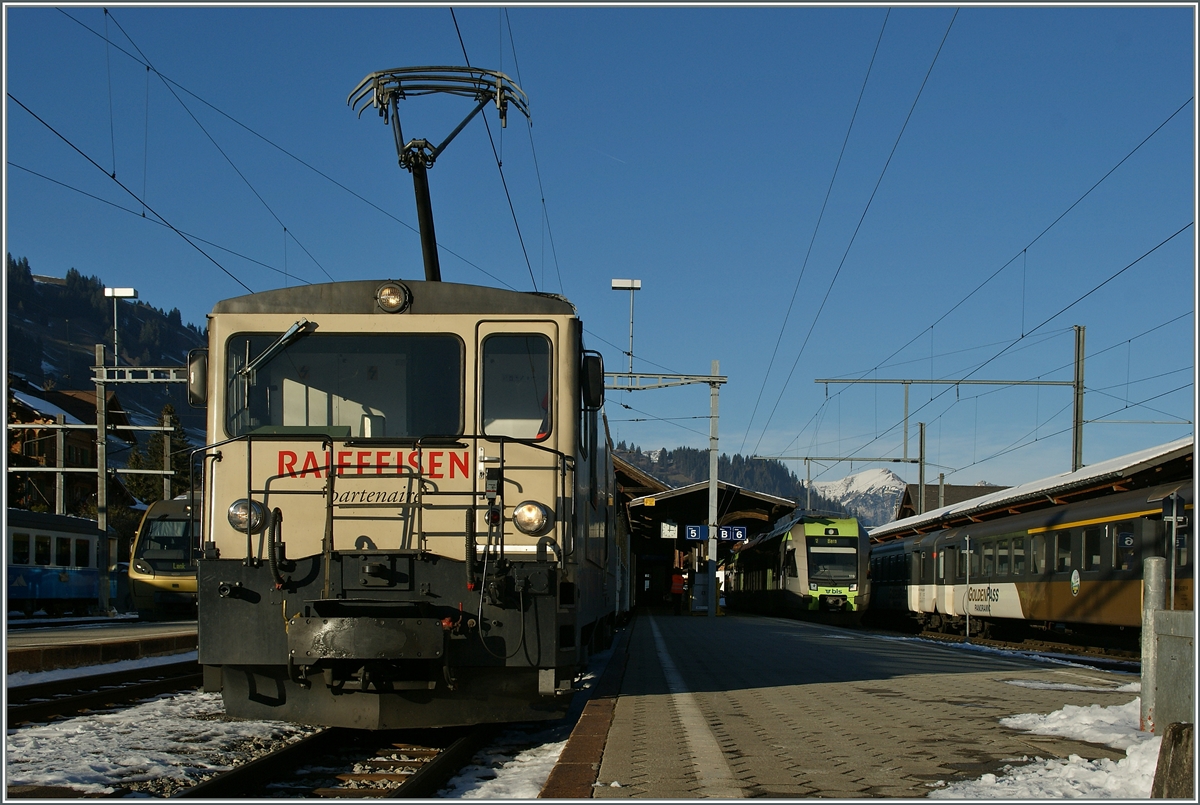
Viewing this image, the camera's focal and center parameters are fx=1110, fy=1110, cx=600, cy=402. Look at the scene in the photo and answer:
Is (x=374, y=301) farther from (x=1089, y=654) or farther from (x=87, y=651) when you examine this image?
(x=1089, y=654)

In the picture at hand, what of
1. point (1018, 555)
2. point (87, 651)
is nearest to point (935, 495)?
point (1018, 555)

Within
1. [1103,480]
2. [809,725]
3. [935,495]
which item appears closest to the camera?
[809,725]

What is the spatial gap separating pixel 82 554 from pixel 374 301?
29.5m

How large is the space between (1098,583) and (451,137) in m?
13.0

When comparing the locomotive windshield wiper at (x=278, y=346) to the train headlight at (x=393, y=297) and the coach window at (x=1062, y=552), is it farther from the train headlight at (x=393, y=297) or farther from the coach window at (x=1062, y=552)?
the coach window at (x=1062, y=552)

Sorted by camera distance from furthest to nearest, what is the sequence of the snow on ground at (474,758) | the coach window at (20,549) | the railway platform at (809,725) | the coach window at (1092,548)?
the coach window at (20,549)
the coach window at (1092,548)
the railway platform at (809,725)
the snow on ground at (474,758)

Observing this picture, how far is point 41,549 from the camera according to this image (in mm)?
30953

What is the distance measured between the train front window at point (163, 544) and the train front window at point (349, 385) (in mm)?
19248

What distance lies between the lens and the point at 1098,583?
1820cm

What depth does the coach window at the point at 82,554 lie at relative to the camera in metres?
33.4

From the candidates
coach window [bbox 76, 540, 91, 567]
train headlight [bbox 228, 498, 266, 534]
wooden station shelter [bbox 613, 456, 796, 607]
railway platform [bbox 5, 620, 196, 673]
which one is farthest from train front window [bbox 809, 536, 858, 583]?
train headlight [bbox 228, 498, 266, 534]

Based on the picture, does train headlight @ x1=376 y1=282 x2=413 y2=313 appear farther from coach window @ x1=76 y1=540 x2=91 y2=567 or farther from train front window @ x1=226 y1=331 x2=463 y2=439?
coach window @ x1=76 y1=540 x2=91 y2=567

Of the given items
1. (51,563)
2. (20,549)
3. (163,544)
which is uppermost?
(163,544)

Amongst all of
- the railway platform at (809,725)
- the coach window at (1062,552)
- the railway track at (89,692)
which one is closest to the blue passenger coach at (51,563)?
the railway track at (89,692)
